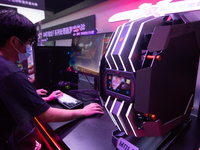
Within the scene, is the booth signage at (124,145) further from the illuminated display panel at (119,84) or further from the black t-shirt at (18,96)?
the black t-shirt at (18,96)

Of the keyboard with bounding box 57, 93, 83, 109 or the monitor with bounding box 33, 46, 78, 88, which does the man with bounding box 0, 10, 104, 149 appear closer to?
the keyboard with bounding box 57, 93, 83, 109

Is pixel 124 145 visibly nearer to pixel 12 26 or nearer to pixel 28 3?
pixel 12 26

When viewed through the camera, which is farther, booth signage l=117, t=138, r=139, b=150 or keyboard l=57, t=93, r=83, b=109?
keyboard l=57, t=93, r=83, b=109

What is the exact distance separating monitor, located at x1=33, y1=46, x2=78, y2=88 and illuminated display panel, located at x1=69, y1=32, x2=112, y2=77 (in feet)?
0.70

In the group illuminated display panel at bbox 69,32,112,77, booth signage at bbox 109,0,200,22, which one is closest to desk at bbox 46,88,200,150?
illuminated display panel at bbox 69,32,112,77

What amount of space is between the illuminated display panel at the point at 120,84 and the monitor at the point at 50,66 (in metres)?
1.00

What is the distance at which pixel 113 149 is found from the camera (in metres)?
0.55

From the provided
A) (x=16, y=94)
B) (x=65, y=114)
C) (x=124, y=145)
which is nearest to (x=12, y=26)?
(x=16, y=94)

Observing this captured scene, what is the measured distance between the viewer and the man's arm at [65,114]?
66 cm

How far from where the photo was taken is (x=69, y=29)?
2102 millimetres

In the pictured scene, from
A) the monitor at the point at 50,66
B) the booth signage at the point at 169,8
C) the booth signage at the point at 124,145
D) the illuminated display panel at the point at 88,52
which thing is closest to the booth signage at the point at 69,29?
the illuminated display panel at the point at 88,52

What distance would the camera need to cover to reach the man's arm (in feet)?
2.17

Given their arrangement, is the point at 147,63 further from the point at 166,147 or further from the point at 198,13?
the point at 198,13

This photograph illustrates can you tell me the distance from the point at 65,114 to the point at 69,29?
5.60ft
